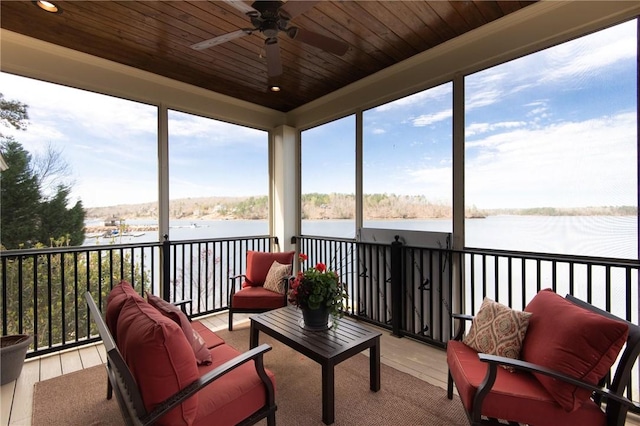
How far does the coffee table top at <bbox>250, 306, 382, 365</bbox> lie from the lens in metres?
2.00

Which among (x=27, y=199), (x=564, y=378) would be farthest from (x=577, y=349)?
(x=27, y=199)

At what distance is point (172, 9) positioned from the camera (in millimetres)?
2463

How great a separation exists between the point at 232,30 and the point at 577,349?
3411 mm

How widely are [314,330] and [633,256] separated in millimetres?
2317

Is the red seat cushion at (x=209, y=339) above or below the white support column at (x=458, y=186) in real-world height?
below

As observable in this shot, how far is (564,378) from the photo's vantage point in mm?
1382

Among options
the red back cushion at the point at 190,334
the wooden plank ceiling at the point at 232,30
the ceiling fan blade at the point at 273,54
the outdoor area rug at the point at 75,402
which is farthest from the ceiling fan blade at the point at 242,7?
the outdoor area rug at the point at 75,402

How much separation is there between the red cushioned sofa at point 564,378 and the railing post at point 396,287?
1.58 metres

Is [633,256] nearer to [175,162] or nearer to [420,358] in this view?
[420,358]

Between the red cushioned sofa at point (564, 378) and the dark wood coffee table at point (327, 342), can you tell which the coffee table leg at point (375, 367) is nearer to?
the dark wood coffee table at point (327, 342)

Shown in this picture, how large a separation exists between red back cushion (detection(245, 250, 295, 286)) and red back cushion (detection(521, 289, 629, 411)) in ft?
8.93

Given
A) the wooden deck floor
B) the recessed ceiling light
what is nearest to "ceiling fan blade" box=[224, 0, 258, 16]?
the recessed ceiling light

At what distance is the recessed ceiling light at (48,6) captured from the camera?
2.32 m

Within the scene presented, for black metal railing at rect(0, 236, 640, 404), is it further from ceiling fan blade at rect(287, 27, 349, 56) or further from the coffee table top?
ceiling fan blade at rect(287, 27, 349, 56)
